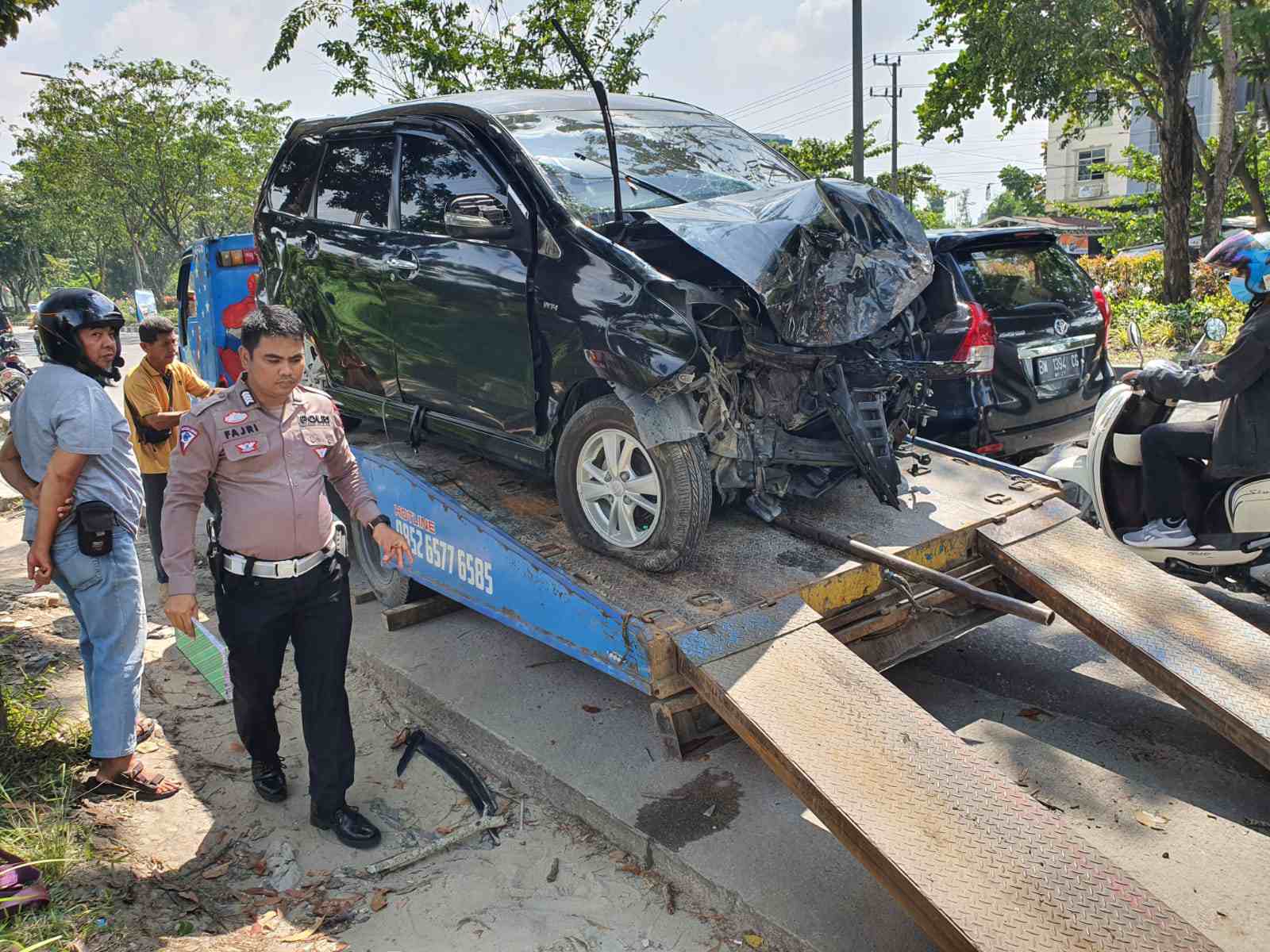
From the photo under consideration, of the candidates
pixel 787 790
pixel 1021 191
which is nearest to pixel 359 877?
pixel 787 790

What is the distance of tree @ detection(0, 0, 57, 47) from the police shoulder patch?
337cm

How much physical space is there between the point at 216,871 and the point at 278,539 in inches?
47.1

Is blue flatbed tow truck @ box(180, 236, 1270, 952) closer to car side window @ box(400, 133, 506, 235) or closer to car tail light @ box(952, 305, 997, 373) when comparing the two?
car side window @ box(400, 133, 506, 235)

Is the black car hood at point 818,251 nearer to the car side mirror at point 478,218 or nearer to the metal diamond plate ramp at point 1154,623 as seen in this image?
the car side mirror at point 478,218

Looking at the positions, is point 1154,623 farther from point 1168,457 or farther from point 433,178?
point 433,178

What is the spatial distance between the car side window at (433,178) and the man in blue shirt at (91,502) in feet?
4.73

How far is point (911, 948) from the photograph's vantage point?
2793 mm

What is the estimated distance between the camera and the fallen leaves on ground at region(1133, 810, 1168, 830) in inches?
130

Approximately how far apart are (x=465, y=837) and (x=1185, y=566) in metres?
3.41

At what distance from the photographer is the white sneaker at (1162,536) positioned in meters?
4.53

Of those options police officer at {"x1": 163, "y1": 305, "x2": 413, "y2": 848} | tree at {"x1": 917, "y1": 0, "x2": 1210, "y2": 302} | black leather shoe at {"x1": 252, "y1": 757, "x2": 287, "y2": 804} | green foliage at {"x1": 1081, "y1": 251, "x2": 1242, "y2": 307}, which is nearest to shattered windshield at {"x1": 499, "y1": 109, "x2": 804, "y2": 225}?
police officer at {"x1": 163, "y1": 305, "x2": 413, "y2": 848}

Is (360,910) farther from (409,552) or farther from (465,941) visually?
(409,552)

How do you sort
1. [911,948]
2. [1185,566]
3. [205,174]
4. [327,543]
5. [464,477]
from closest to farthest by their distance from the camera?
[911,948], [327,543], [1185,566], [464,477], [205,174]

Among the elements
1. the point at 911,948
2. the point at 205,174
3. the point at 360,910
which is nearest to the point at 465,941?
the point at 360,910
